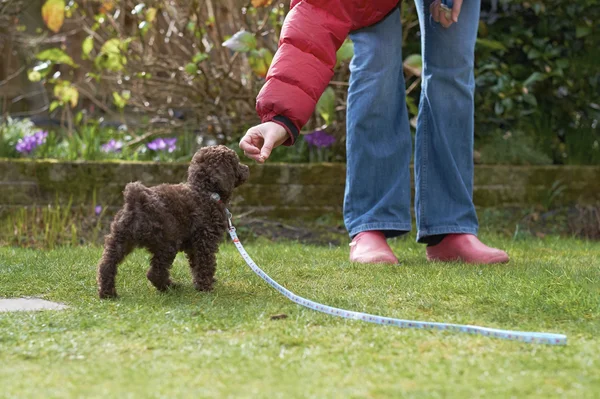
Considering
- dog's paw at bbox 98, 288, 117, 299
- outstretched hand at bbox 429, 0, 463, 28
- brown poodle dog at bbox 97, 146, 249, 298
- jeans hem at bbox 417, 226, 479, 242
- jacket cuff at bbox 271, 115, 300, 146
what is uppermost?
outstretched hand at bbox 429, 0, 463, 28

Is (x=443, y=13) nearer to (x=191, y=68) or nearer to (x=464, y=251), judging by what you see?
(x=464, y=251)

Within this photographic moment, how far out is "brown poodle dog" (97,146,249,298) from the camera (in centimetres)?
278

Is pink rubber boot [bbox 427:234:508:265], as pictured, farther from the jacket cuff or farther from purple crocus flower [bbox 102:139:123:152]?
purple crocus flower [bbox 102:139:123:152]

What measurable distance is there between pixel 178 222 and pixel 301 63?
0.76m

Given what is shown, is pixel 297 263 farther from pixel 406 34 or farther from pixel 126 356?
pixel 406 34

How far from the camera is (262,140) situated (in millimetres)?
2863

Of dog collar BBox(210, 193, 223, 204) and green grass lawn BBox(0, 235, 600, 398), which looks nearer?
green grass lawn BBox(0, 235, 600, 398)

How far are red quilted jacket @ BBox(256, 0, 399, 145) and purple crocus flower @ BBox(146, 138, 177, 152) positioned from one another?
2.62 metres

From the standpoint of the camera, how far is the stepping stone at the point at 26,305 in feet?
8.68

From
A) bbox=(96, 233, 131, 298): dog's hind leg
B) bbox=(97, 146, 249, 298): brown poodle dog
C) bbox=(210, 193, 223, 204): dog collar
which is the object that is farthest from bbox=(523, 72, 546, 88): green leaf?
bbox=(96, 233, 131, 298): dog's hind leg

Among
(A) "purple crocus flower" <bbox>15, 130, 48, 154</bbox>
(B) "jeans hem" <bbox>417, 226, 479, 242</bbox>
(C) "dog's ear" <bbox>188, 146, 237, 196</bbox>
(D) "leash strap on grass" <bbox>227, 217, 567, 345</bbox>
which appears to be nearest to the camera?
(D) "leash strap on grass" <bbox>227, 217, 567, 345</bbox>

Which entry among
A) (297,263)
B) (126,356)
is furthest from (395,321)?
(297,263)

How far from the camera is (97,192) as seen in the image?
17.1ft

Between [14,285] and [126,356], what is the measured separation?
1201 mm
